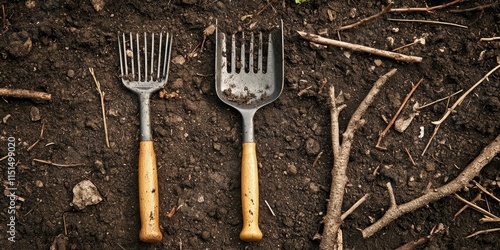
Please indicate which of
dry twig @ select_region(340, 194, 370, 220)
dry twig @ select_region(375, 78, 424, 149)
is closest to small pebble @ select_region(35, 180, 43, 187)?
dry twig @ select_region(340, 194, 370, 220)

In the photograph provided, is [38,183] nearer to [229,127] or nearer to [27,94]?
[27,94]

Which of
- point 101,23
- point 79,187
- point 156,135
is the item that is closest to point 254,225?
point 156,135

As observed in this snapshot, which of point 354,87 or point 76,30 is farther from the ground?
point 76,30

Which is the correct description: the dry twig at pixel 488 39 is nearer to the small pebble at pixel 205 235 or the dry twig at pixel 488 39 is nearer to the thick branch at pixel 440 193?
the thick branch at pixel 440 193

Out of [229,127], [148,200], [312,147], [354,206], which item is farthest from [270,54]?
[148,200]

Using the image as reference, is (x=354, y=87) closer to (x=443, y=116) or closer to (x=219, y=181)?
(x=443, y=116)

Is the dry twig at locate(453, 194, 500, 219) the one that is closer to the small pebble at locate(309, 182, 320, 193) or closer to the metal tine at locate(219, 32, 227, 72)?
the small pebble at locate(309, 182, 320, 193)

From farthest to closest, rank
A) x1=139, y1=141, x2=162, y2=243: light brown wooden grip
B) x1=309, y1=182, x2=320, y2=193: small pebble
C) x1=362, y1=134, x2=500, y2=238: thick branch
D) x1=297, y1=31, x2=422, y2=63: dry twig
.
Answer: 1. x1=297, y1=31, x2=422, y2=63: dry twig
2. x1=309, y1=182, x2=320, y2=193: small pebble
3. x1=362, y1=134, x2=500, y2=238: thick branch
4. x1=139, y1=141, x2=162, y2=243: light brown wooden grip
